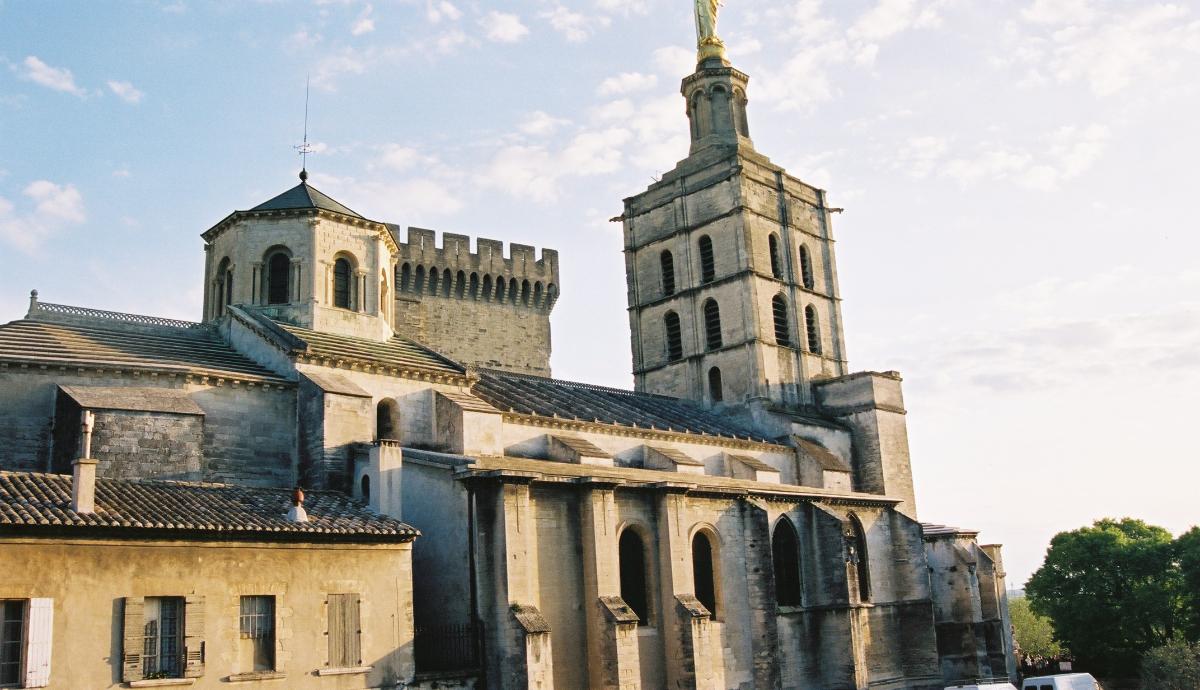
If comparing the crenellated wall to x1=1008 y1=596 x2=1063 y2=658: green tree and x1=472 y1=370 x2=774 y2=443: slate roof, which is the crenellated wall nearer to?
x1=472 y1=370 x2=774 y2=443: slate roof

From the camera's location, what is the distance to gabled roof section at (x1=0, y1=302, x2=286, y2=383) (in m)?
23.4

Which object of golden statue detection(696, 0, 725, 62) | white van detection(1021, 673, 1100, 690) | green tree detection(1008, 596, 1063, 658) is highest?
golden statue detection(696, 0, 725, 62)

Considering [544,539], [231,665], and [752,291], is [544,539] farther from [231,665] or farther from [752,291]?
[752,291]

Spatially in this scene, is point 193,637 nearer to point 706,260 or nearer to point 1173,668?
point 706,260

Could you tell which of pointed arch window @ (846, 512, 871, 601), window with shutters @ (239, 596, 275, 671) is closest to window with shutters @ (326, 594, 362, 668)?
window with shutters @ (239, 596, 275, 671)

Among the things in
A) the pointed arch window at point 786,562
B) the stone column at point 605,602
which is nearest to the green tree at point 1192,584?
the pointed arch window at point 786,562

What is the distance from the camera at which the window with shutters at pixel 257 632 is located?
18.5 metres

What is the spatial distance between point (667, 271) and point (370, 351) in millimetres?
21608

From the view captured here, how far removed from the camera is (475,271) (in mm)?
45844

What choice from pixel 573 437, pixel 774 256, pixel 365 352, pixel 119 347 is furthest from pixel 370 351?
pixel 774 256

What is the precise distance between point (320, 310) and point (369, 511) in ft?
30.7

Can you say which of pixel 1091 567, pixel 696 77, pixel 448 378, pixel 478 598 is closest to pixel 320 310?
pixel 448 378

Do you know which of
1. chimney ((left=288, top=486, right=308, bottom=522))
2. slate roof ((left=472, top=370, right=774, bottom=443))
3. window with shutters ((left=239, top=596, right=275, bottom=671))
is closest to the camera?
window with shutters ((left=239, top=596, right=275, bottom=671))

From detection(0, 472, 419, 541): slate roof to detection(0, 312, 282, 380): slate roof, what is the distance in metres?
4.44
